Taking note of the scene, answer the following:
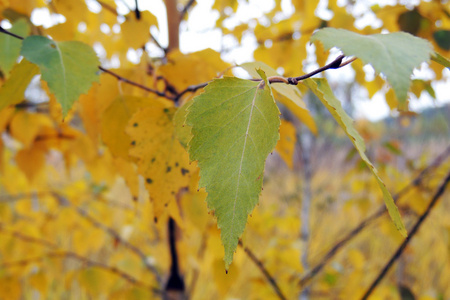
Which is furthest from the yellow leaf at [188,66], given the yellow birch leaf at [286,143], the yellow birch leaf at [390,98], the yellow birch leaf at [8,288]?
the yellow birch leaf at [8,288]

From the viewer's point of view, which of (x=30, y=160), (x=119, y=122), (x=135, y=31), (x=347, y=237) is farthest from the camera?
(x=347, y=237)

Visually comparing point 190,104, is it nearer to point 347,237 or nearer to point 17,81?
point 17,81

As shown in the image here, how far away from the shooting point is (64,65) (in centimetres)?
25

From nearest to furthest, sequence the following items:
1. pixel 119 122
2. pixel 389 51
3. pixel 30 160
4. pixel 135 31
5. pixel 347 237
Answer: pixel 389 51, pixel 119 122, pixel 135 31, pixel 30 160, pixel 347 237

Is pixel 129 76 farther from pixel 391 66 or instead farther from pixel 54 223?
pixel 54 223

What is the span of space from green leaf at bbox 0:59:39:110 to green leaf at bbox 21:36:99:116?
0.02 meters

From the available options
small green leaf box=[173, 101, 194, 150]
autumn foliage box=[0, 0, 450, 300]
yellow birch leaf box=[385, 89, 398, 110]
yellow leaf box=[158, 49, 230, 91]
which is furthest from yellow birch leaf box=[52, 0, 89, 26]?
yellow birch leaf box=[385, 89, 398, 110]

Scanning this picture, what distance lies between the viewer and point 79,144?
1.84 ft

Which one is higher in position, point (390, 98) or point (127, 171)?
point (127, 171)

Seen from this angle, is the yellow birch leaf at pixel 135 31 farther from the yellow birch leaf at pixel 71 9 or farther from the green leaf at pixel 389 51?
the green leaf at pixel 389 51

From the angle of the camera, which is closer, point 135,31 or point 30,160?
point 135,31

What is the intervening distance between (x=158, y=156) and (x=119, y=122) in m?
0.08

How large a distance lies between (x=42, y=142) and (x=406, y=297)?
766mm

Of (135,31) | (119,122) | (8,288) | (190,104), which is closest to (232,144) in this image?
(190,104)
